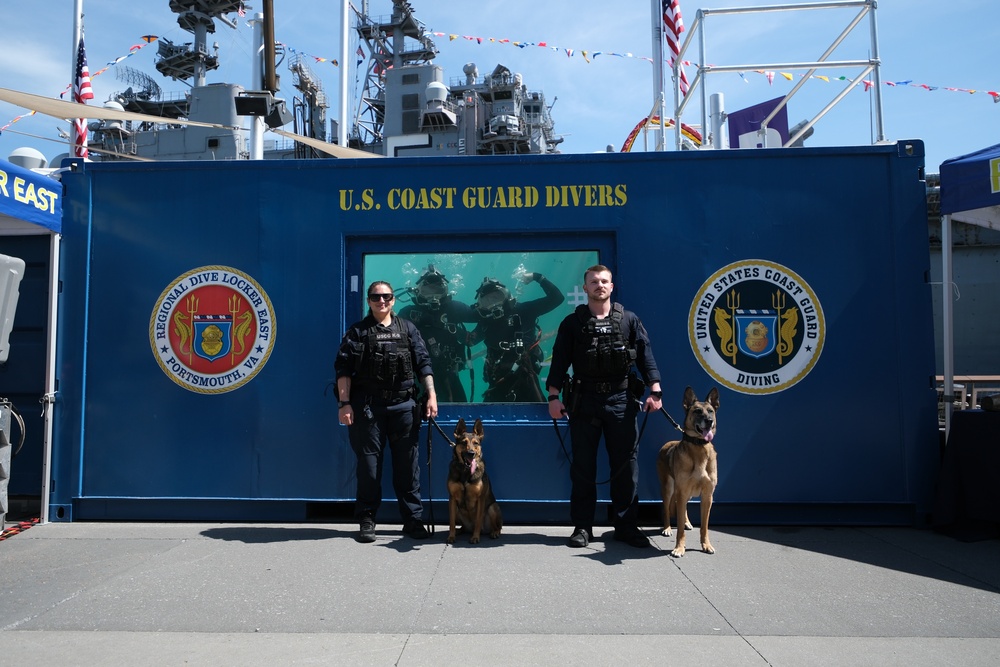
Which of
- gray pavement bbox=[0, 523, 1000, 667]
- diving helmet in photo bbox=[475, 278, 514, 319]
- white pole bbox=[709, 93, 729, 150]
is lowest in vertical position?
gray pavement bbox=[0, 523, 1000, 667]

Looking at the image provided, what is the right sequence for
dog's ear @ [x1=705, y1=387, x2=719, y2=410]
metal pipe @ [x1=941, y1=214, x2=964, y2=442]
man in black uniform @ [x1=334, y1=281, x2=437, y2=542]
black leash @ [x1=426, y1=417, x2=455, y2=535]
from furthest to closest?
metal pipe @ [x1=941, y1=214, x2=964, y2=442] < black leash @ [x1=426, y1=417, x2=455, y2=535] < man in black uniform @ [x1=334, y1=281, x2=437, y2=542] < dog's ear @ [x1=705, y1=387, x2=719, y2=410]

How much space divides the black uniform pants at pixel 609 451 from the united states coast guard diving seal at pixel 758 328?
3.79ft

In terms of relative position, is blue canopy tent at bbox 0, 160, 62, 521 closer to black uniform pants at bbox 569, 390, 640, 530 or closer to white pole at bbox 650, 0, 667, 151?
black uniform pants at bbox 569, 390, 640, 530

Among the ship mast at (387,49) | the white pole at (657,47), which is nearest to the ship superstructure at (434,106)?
the ship mast at (387,49)

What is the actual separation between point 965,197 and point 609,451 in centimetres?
360

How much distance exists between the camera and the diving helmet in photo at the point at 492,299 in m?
6.21

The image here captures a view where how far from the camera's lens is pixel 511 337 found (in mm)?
6207

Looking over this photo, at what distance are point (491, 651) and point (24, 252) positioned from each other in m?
5.74

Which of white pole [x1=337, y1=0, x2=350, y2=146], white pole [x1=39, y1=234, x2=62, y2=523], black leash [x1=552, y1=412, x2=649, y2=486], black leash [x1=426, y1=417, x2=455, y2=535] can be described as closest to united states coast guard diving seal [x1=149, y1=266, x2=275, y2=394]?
white pole [x1=39, y1=234, x2=62, y2=523]

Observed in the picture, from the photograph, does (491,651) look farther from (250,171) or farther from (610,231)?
(250,171)

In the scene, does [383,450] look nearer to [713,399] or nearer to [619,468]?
[619,468]

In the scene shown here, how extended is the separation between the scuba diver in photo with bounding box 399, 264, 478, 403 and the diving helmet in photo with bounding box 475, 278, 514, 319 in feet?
0.33

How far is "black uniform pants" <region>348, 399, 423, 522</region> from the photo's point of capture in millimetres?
5520

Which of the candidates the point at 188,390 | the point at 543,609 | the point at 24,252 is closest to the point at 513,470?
the point at 543,609
